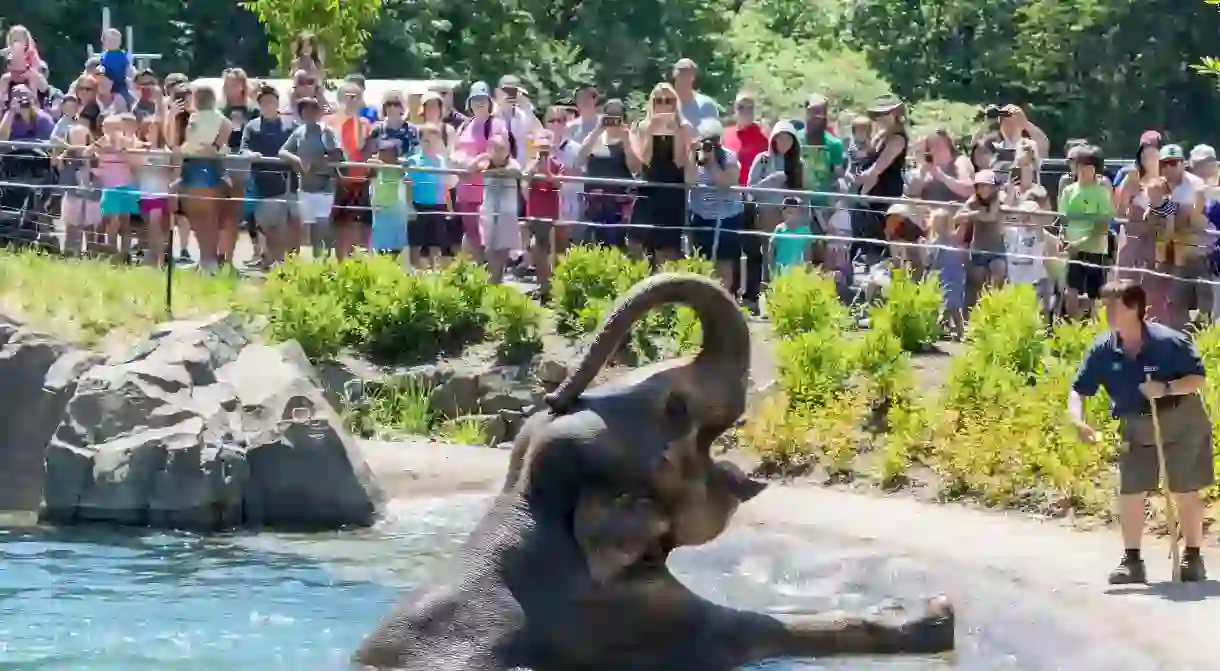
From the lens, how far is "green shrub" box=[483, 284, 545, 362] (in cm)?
1466

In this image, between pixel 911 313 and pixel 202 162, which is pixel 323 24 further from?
pixel 911 313

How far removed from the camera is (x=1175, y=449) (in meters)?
9.45

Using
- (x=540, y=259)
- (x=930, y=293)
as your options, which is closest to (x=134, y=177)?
(x=540, y=259)

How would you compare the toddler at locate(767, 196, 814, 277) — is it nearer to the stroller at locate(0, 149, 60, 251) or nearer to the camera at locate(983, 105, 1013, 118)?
the camera at locate(983, 105, 1013, 118)

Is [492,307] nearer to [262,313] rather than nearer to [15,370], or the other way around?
[262,313]

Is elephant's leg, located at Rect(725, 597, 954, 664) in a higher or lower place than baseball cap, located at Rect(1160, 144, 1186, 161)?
lower

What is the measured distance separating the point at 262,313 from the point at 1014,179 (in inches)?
237

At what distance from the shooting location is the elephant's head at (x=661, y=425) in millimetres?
6480

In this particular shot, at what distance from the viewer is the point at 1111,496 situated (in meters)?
10.9

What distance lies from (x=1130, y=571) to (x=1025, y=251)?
20.7ft

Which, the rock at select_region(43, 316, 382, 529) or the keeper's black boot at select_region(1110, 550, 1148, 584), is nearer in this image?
the keeper's black boot at select_region(1110, 550, 1148, 584)

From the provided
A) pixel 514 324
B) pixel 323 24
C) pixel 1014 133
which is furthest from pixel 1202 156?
pixel 323 24

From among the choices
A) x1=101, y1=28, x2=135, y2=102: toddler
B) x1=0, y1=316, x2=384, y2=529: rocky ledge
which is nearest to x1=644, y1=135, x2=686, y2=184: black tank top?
x1=0, y1=316, x2=384, y2=529: rocky ledge

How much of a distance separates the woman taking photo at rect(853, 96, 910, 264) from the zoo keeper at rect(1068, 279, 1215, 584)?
6.03m
